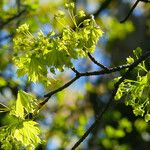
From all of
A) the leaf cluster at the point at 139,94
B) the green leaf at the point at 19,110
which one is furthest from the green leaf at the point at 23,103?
the leaf cluster at the point at 139,94

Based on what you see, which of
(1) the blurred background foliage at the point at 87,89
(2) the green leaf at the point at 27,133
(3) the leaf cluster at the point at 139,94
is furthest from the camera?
(1) the blurred background foliage at the point at 87,89

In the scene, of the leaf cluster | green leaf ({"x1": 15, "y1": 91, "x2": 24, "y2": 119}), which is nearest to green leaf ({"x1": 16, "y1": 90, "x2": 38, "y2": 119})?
green leaf ({"x1": 15, "y1": 91, "x2": 24, "y2": 119})

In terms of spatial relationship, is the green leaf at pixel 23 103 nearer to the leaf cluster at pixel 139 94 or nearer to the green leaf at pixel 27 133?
the green leaf at pixel 27 133

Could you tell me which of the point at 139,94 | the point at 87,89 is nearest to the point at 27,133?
the point at 139,94

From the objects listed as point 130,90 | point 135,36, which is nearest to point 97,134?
point 135,36

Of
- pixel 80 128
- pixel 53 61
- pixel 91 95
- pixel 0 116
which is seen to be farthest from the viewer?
pixel 91 95

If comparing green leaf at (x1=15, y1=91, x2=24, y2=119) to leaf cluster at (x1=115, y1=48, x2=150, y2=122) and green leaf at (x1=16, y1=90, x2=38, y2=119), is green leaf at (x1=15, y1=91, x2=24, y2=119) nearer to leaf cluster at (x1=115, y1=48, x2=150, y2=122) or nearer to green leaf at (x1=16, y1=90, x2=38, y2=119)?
green leaf at (x1=16, y1=90, x2=38, y2=119)

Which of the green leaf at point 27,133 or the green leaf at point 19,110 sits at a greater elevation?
the green leaf at point 19,110

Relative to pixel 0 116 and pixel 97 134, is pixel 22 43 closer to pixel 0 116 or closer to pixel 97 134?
pixel 0 116
